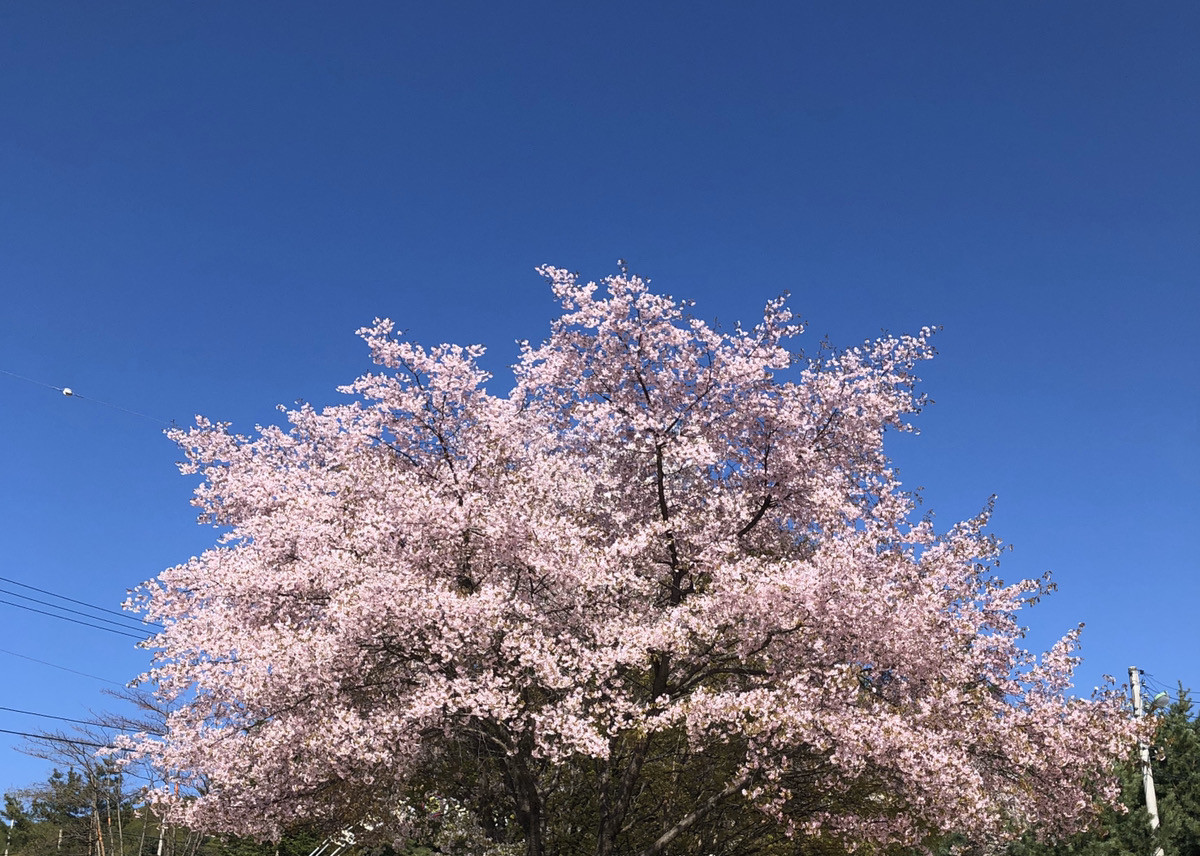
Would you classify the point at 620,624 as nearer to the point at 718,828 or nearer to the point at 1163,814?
the point at 718,828

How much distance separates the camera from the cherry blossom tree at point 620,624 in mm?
13570

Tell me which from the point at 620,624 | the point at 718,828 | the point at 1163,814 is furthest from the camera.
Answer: the point at 1163,814

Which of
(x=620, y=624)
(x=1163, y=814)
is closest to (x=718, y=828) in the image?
(x=620, y=624)

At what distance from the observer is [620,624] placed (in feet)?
46.0

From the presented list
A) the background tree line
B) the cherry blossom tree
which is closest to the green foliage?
the background tree line

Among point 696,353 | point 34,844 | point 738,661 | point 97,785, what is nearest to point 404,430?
point 696,353

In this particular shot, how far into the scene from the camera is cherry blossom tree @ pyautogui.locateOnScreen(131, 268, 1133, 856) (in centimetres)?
1357

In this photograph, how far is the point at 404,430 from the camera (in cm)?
1672

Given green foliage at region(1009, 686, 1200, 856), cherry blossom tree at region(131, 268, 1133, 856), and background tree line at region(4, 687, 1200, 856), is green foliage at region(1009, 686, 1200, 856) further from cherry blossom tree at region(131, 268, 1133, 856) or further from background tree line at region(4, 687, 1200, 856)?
cherry blossom tree at region(131, 268, 1133, 856)

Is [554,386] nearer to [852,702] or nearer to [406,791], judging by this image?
[852,702]

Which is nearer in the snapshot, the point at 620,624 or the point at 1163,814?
the point at 620,624

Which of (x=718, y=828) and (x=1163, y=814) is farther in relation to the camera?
(x=1163, y=814)

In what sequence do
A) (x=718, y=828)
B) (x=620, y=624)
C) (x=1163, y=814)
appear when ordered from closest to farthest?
(x=620, y=624) < (x=718, y=828) < (x=1163, y=814)

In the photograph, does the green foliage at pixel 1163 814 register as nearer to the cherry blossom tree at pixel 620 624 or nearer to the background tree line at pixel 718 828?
the background tree line at pixel 718 828
